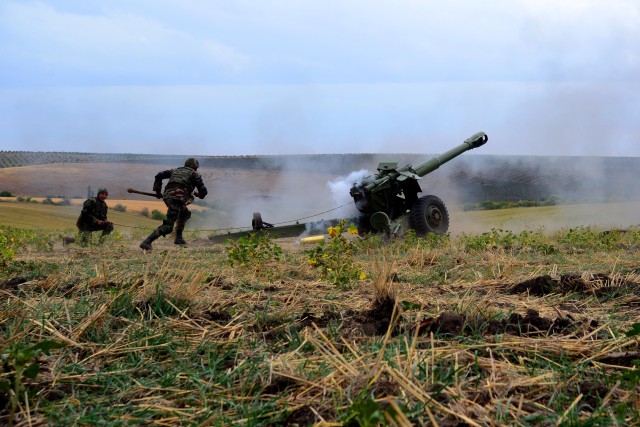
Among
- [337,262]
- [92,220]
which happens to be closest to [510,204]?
[92,220]

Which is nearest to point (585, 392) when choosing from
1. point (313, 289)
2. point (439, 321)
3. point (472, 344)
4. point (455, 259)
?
point (472, 344)

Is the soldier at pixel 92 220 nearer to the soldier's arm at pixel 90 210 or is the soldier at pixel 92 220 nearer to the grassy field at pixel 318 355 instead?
the soldier's arm at pixel 90 210

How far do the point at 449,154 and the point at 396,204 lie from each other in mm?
1804

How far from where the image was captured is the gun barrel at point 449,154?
14.9 meters

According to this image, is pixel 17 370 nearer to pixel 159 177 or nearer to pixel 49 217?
pixel 159 177

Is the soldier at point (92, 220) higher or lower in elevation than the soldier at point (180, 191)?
lower

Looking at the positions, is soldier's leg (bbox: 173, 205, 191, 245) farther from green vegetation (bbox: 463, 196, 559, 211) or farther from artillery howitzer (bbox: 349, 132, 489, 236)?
green vegetation (bbox: 463, 196, 559, 211)

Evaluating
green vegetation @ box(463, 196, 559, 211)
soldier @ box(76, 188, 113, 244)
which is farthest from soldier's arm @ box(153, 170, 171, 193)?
green vegetation @ box(463, 196, 559, 211)

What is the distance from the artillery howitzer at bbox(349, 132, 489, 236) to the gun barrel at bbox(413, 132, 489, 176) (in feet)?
0.09

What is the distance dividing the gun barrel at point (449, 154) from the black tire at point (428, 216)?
641 millimetres

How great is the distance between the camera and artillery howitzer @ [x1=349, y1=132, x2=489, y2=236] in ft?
46.2

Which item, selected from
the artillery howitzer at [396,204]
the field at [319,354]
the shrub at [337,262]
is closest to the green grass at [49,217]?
the artillery howitzer at [396,204]

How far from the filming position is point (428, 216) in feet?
47.4

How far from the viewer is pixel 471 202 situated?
3244 centimetres
